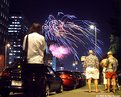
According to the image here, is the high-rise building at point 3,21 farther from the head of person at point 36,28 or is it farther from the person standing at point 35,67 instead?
the person standing at point 35,67

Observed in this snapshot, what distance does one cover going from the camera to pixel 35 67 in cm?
778

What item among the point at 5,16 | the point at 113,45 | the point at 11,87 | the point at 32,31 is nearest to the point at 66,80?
the point at 11,87

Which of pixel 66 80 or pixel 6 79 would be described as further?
pixel 66 80

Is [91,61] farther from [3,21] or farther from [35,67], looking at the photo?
[3,21]

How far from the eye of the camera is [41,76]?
7.80m

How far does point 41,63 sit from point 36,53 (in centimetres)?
27

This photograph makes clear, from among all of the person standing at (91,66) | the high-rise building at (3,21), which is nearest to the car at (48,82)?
the person standing at (91,66)

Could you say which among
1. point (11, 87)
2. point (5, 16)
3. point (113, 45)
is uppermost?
point (5, 16)

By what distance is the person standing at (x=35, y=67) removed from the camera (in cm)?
771

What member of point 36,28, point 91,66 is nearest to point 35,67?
point 36,28

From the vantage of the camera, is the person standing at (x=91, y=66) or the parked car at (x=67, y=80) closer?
the person standing at (x=91, y=66)

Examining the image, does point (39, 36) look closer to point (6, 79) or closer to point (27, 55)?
point (27, 55)

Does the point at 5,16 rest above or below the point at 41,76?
above

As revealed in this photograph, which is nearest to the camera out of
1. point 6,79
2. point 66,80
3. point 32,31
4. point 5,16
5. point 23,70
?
point 23,70
